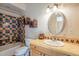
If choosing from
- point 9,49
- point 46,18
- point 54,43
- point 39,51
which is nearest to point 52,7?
point 46,18

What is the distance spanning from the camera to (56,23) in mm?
1150

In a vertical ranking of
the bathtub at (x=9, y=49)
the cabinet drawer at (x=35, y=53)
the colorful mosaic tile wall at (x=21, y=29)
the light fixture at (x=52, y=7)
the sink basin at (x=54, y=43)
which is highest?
the light fixture at (x=52, y=7)

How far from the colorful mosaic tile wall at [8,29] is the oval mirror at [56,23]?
0.47 m

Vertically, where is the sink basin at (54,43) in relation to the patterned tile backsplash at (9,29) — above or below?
below

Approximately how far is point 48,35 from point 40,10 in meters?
0.36

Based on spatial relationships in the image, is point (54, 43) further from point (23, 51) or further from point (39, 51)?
point (23, 51)

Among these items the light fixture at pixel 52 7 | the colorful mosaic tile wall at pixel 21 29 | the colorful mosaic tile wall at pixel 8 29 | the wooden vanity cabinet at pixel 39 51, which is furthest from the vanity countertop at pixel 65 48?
the light fixture at pixel 52 7

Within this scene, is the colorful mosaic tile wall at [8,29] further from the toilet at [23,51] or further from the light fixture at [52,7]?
the light fixture at [52,7]

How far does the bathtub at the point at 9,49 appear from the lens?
1.01 meters

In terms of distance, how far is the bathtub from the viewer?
101 cm

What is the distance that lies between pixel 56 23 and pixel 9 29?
2.07ft

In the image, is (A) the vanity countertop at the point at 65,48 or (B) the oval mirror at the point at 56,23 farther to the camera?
(B) the oval mirror at the point at 56,23

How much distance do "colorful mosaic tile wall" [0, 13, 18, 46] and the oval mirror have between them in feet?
1.53

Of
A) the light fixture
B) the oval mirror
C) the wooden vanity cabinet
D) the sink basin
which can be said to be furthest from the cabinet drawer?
the light fixture
